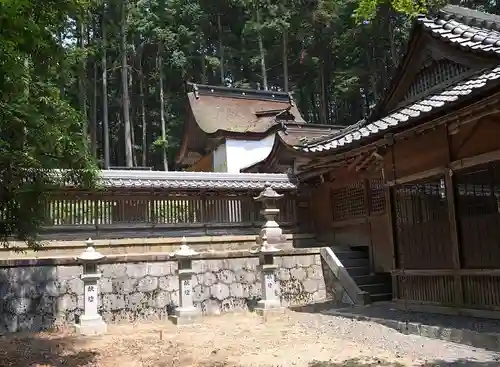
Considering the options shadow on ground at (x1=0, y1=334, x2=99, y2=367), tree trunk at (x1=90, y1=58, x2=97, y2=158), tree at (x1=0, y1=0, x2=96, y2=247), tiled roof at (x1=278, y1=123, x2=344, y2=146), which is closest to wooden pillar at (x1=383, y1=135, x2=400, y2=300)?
shadow on ground at (x1=0, y1=334, x2=99, y2=367)

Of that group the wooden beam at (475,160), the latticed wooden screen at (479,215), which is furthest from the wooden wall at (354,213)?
the wooden beam at (475,160)

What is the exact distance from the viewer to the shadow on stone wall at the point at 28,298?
9.59m

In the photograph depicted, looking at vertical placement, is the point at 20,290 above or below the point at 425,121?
below

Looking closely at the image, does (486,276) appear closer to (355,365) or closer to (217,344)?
(355,365)

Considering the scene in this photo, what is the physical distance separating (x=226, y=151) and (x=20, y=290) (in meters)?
16.2

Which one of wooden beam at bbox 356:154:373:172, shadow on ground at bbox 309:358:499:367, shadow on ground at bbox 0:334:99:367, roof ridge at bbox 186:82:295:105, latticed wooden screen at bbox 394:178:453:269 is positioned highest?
roof ridge at bbox 186:82:295:105

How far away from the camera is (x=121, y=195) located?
45.4 feet

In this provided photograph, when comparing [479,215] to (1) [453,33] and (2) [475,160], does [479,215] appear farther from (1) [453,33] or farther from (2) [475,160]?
(1) [453,33]

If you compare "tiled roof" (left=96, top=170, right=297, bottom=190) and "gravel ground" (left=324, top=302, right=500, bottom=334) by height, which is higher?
"tiled roof" (left=96, top=170, right=297, bottom=190)

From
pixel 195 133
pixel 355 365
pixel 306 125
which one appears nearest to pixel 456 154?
pixel 355 365

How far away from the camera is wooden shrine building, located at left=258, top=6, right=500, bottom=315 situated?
26.7ft

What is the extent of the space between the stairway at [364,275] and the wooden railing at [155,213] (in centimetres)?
259

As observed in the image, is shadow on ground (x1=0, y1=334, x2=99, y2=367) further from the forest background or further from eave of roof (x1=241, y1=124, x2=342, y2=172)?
eave of roof (x1=241, y1=124, x2=342, y2=172)

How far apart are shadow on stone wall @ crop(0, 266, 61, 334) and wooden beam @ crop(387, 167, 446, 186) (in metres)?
7.56
